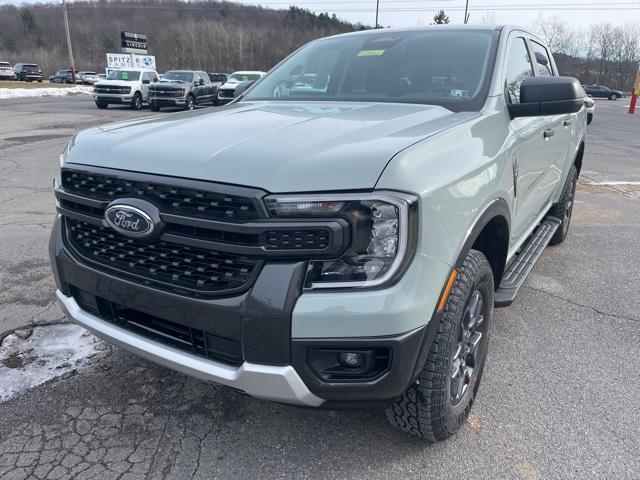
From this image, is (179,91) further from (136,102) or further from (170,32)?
(170,32)

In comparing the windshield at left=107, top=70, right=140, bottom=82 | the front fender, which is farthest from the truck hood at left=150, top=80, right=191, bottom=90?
the front fender

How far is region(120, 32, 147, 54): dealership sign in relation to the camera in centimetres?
3790

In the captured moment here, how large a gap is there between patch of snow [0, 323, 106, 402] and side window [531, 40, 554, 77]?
3802 millimetres

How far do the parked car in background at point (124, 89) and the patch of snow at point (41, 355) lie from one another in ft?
66.5

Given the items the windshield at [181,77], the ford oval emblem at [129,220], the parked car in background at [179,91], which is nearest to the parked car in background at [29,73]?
the parked car in background at [179,91]

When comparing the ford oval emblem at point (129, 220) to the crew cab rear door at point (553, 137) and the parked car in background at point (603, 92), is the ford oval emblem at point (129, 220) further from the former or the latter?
the parked car in background at point (603, 92)

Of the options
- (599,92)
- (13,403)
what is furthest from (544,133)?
(599,92)

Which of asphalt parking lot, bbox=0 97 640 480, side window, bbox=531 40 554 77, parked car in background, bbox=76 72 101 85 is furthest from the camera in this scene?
parked car in background, bbox=76 72 101 85

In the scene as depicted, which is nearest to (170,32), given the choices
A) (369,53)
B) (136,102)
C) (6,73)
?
(6,73)

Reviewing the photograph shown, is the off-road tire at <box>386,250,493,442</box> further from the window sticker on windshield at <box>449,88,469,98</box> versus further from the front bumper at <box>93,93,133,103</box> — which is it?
the front bumper at <box>93,93,133,103</box>

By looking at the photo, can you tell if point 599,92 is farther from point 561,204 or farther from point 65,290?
point 65,290

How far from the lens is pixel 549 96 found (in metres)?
2.71

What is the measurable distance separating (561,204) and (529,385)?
8.83ft

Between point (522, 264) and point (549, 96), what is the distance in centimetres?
123
